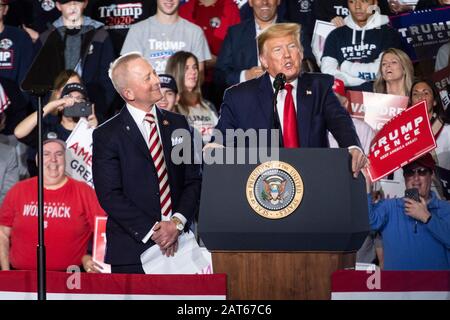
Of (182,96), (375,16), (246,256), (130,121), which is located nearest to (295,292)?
(246,256)

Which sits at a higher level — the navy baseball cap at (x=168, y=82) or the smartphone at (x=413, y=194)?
the navy baseball cap at (x=168, y=82)

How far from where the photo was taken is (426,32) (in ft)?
25.7

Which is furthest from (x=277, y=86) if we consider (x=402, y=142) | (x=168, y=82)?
(x=168, y=82)

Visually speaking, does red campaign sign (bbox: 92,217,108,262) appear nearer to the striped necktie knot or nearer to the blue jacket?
the striped necktie knot

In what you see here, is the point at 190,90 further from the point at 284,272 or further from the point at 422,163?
the point at 284,272

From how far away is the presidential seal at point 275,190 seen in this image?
4.20 m

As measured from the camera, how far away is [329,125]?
4.84 metres

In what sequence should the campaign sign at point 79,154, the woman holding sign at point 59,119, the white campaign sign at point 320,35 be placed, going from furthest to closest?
the white campaign sign at point 320,35
the woman holding sign at point 59,119
the campaign sign at point 79,154

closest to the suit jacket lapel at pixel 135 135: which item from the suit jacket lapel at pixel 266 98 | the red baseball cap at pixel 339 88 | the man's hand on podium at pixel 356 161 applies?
the suit jacket lapel at pixel 266 98

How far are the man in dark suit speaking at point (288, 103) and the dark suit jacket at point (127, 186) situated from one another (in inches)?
22.5

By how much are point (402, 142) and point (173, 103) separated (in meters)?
1.78

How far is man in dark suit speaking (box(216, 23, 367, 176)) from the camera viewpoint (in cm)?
478

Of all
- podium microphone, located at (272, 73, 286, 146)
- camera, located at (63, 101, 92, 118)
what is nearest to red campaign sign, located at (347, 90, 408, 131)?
camera, located at (63, 101, 92, 118)

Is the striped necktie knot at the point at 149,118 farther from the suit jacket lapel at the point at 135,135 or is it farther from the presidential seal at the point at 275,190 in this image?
the presidential seal at the point at 275,190
